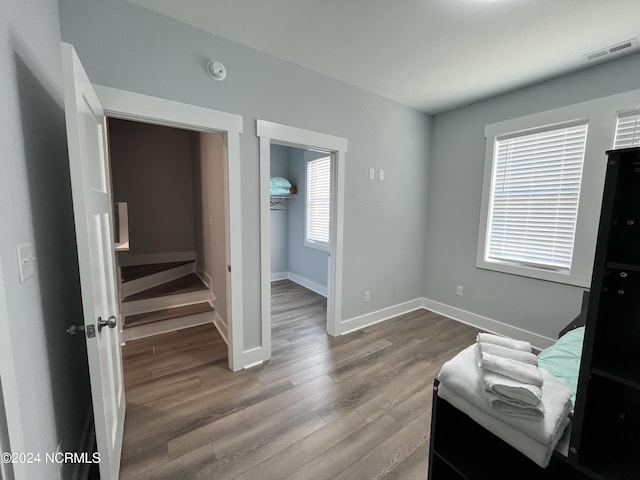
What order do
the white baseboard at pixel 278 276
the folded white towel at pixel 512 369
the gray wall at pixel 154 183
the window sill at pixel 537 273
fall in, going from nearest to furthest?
the folded white towel at pixel 512 369 → the window sill at pixel 537 273 → the gray wall at pixel 154 183 → the white baseboard at pixel 278 276

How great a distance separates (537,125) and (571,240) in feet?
3.78

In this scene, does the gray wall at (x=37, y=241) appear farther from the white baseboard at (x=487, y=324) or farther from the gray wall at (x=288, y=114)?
the white baseboard at (x=487, y=324)

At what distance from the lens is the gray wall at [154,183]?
3949 mm

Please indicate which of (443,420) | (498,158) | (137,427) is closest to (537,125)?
(498,158)

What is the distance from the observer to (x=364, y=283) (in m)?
3.21

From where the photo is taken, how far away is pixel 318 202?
455 centimetres

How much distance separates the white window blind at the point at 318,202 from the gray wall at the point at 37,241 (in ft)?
10.6

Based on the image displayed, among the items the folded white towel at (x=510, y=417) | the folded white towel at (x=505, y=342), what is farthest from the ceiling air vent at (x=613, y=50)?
the folded white towel at (x=510, y=417)

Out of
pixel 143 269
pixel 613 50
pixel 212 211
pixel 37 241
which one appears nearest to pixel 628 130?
pixel 613 50

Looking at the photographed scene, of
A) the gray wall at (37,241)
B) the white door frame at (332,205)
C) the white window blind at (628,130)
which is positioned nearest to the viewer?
the gray wall at (37,241)

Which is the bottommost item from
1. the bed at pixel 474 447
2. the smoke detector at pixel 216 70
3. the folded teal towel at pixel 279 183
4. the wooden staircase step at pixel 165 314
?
the wooden staircase step at pixel 165 314

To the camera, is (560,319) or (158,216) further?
(158,216)

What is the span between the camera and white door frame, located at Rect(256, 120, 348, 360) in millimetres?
2305

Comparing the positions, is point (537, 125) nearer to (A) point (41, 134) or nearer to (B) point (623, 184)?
(B) point (623, 184)
